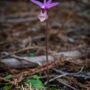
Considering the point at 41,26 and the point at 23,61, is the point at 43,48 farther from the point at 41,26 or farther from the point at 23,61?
the point at 41,26

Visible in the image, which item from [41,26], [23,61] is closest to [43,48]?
[23,61]

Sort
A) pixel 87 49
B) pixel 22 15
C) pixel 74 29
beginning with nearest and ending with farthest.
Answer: pixel 87 49 → pixel 74 29 → pixel 22 15

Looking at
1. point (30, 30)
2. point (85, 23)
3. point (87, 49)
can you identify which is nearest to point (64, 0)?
point (85, 23)

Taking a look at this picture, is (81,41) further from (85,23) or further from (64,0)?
(64,0)

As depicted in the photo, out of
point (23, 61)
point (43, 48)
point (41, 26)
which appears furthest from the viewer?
point (41, 26)

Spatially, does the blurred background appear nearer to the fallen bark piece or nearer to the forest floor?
the forest floor

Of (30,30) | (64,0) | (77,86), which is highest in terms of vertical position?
(64,0)

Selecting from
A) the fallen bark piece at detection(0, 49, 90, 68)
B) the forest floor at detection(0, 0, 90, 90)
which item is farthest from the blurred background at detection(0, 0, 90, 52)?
the fallen bark piece at detection(0, 49, 90, 68)

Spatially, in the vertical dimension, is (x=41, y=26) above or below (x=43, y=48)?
above

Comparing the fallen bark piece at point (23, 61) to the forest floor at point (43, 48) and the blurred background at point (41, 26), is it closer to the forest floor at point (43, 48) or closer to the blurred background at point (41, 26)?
the forest floor at point (43, 48)

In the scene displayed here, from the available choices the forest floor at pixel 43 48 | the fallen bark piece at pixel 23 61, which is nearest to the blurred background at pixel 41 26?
the forest floor at pixel 43 48

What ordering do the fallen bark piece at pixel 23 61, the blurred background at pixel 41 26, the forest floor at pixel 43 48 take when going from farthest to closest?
the blurred background at pixel 41 26
the fallen bark piece at pixel 23 61
the forest floor at pixel 43 48
